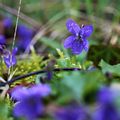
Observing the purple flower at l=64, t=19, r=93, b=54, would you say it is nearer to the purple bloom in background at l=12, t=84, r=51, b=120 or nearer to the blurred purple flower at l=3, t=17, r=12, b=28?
the purple bloom in background at l=12, t=84, r=51, b=120

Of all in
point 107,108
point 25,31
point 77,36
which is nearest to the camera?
point 107,108

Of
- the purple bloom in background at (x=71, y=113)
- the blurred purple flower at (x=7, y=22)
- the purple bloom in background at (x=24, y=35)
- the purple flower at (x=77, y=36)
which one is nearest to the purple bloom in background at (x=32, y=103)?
the purple bloom in background at (x=71, y=113)

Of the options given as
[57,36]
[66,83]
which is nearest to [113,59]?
[66,83]

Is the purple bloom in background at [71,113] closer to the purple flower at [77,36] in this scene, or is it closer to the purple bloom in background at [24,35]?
the purple flower at [77,36]

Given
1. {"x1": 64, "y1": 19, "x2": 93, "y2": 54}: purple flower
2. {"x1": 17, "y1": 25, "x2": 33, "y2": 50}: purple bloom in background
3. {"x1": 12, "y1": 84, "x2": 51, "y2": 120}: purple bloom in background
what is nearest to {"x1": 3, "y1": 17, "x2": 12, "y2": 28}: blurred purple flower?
{"x1": 17, "y1": 25, "x2": 33, "y2": 50}: purple bloom in background

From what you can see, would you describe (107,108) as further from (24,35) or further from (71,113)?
(24,35)

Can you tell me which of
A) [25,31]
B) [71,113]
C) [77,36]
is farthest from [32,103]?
[25,31]

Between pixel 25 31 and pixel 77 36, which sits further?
pixel 25 31

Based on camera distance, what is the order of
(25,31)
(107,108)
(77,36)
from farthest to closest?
(25,31)
(77,36)
(107,108)
